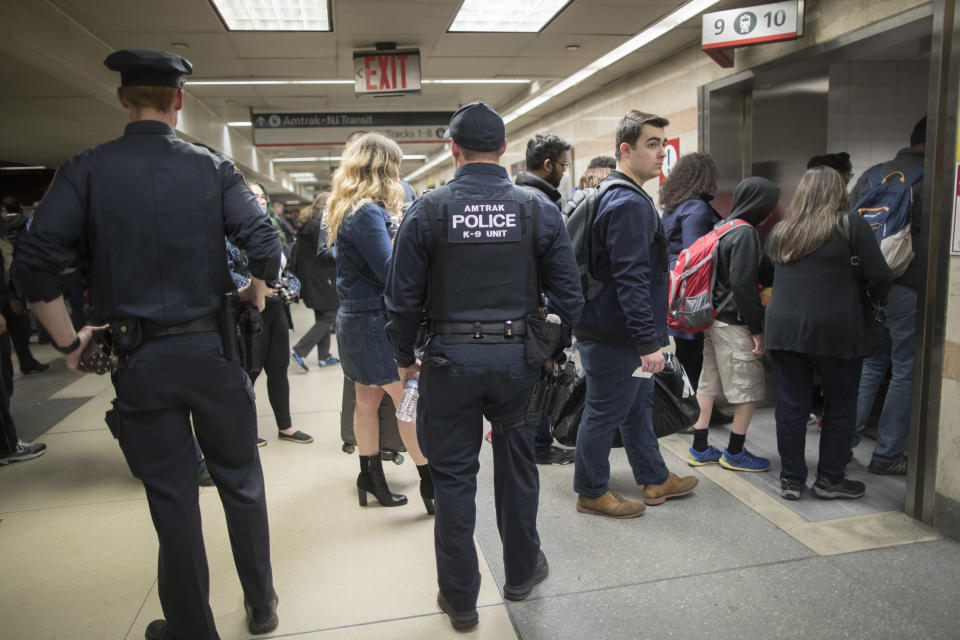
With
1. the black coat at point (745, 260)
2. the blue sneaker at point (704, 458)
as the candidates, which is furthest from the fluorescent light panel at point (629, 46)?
the blue sneaker at point (704, 458)

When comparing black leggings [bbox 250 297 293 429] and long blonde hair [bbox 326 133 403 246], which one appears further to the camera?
black leggings [bbox 250 297 293 429]

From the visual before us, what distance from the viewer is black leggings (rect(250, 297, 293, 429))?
Answer: 4105 millimetres

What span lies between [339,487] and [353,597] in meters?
1.15

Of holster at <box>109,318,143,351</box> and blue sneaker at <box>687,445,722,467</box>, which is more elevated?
holster at <box>109,318,143,351</box>

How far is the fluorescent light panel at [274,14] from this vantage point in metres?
4.93

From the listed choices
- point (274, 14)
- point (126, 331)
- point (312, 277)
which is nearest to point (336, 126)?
point (312, 277)

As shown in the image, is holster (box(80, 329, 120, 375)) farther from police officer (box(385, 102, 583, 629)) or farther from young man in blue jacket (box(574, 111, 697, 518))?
young man in blue jacket (box(574, 111, 697, 518))

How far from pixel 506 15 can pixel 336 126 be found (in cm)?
437

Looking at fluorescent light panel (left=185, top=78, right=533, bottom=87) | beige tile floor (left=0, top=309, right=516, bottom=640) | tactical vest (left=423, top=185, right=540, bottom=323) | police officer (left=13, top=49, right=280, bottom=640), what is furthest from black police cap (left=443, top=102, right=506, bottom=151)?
fluorescent light panel (left=185, top=78, right=533, bottom=87)

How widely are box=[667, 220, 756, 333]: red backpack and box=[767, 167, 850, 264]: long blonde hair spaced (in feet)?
1.20

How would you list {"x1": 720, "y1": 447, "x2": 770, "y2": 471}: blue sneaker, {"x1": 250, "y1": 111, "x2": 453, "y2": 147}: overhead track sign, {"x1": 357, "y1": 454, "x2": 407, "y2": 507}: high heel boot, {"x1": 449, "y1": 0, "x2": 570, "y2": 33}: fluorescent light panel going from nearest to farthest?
{"x1": 357, "y1": 454, "x2": 407, "y2": 507}: high heel boot → {"x1": 720, "y1": 447, "x2": 770, "y2": 471}: blue sneaker → {"x1": 449, "y1": 0, "x2": 570, "y2": 33}: fluorescent light panel → {"x1": 250, "y1": 111, "x2": 453, "y2": 147}: overhead track sign

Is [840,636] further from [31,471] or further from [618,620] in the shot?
[31,471]

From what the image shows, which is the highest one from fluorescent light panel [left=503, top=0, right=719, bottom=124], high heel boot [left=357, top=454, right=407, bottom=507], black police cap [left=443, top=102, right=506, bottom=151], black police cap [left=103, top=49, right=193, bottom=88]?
fluorescent light panel [left=503, top=0, right=719, bottom=124]

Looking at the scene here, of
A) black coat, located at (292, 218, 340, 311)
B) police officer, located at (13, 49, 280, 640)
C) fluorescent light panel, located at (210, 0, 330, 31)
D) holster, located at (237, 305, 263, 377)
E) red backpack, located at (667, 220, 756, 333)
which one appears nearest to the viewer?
police officer, located at (13, 49, 280, 640)
